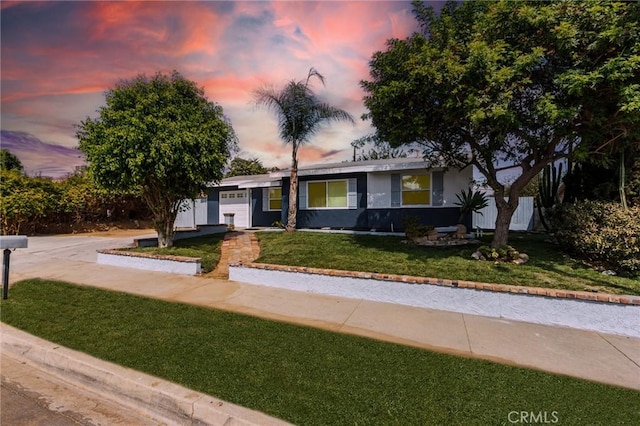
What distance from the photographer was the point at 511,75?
241 inches

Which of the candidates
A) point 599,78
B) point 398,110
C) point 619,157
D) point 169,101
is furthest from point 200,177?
point 619,157

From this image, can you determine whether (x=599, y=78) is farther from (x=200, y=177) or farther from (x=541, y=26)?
(x=200, y=177)

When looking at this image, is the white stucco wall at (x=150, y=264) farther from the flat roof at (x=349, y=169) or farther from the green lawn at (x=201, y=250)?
the flat roof at (x=349, y=169)

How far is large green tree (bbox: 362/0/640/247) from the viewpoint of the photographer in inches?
232

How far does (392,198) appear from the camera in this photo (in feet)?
45.5

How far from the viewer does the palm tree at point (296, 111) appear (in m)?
13.8

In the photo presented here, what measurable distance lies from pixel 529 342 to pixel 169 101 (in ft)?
37.2

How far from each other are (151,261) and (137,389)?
21.3 feet

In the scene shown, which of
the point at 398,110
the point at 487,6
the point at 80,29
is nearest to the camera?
the point at 487,6

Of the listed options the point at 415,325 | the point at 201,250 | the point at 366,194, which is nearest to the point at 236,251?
the point at 201,250

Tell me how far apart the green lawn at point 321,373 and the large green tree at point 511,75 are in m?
4.77

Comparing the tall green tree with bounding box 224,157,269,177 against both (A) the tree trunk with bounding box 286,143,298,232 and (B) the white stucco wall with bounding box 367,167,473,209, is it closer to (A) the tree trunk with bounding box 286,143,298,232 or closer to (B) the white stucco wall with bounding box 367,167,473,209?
(A) the tree trunk with bounding box 286,143,298,232

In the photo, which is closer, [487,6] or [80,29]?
[487,6]

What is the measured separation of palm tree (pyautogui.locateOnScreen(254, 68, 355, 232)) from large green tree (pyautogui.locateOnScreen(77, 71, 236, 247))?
3.20m
